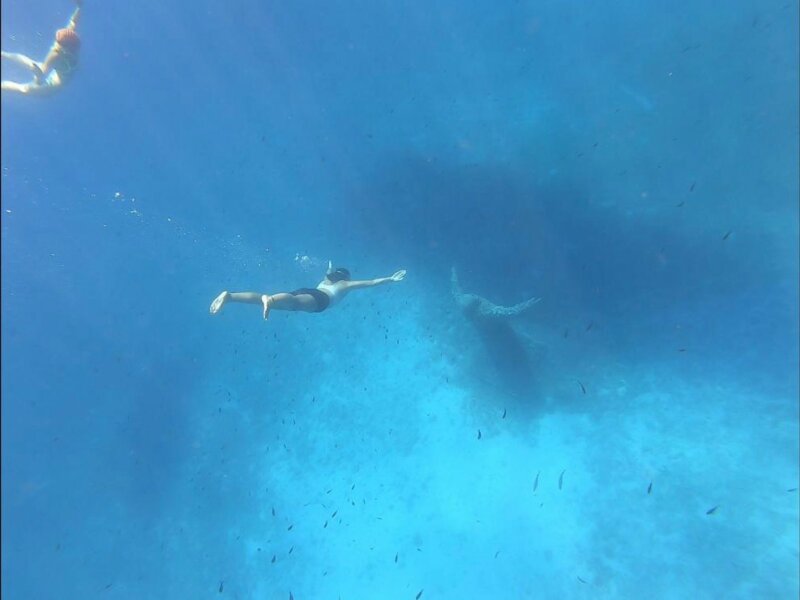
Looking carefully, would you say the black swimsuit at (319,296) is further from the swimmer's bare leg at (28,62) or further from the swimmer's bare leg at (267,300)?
the swimmer's bare leg at (28,62)

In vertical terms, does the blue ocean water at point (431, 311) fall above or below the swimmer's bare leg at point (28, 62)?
below

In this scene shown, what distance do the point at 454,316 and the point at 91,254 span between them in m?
21.7

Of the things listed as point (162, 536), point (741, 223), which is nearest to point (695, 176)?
point (741, 223)

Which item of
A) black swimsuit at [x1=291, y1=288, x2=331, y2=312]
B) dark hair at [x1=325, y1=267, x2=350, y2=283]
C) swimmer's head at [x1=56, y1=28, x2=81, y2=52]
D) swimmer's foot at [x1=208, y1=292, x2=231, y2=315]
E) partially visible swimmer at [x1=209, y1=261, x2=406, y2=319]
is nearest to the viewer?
swimmer's foot at [x1=208, y1=292, x2=231, y2=315]

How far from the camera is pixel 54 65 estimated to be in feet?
34.3

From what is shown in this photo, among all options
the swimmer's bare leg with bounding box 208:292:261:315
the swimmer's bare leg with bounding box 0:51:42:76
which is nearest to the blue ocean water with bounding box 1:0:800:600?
the swimmer's bare leg with bounding box 0:51:42:76

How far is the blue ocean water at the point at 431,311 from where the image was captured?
42.0 feet

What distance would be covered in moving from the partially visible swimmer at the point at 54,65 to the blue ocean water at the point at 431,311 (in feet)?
8.46

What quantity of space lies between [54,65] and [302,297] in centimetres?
847

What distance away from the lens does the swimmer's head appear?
10070mm

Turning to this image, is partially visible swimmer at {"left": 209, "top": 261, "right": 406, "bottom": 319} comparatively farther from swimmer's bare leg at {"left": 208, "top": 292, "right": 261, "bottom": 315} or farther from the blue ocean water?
the blue ocean water

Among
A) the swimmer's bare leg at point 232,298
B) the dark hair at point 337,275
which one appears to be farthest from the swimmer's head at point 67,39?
the dark hair at point 337,275

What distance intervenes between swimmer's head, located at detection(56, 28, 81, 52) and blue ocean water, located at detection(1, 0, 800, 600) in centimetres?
349

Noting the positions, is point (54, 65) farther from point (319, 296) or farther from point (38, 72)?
point (319, 296)
